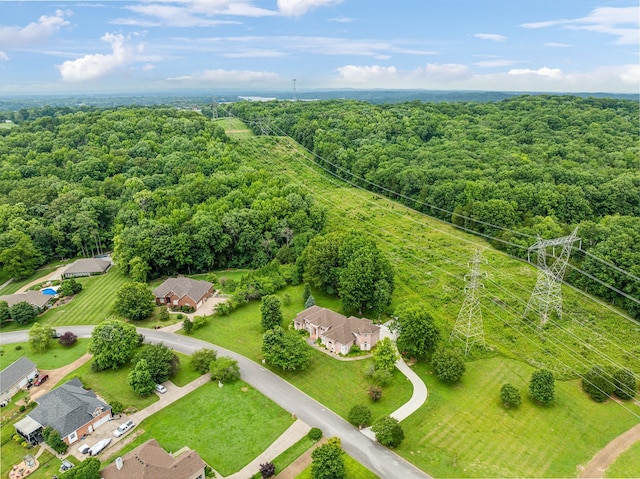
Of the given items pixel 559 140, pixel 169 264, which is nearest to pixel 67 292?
pixel 169 264

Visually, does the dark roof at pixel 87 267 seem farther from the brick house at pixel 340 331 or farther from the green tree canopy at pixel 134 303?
the brick house at pixel 340 331

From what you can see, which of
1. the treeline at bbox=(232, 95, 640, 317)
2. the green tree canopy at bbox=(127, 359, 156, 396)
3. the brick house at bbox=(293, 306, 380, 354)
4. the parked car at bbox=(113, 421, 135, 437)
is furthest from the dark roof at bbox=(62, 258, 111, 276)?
the treeline at bbox=(232, 95, 640, 317)

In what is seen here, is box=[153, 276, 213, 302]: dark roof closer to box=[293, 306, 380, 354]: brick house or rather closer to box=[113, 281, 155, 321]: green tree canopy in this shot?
box=[113, 281, 155, 321]: green tree canopy

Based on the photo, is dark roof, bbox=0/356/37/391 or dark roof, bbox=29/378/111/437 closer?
dark roof, bbox=29/378/111/437

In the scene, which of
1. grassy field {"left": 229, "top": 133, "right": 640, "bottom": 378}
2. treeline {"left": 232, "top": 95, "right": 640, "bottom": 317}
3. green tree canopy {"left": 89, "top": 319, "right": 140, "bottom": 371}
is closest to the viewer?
green tree canopy {"left": 89, "top": 319, "right": 140, "bottom": 371}

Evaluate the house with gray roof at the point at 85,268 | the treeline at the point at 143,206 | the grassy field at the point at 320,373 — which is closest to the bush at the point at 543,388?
the grassy field at the point at 320,373

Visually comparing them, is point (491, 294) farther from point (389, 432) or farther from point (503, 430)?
point (389, 432)
